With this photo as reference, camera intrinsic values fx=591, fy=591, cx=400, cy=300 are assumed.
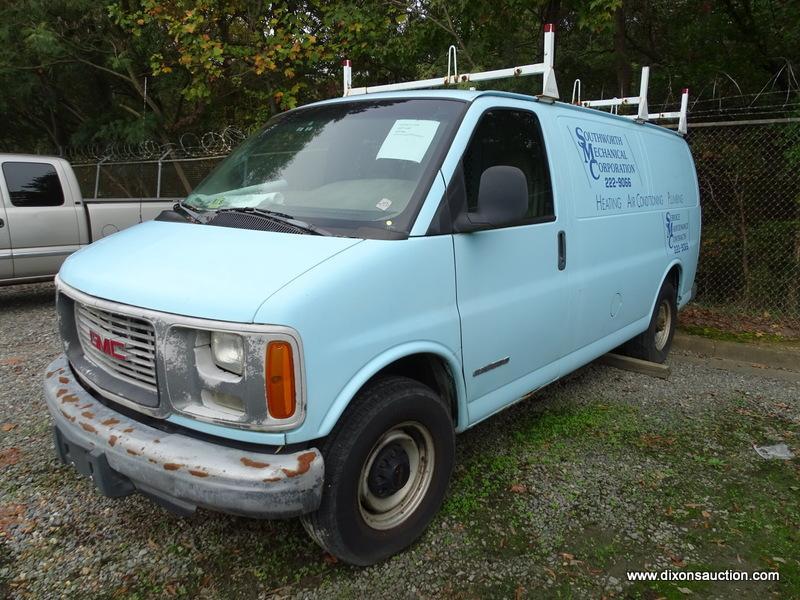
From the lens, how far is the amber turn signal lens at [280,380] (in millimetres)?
2115

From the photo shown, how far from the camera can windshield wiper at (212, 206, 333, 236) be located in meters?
2.65

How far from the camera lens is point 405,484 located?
2.82 meters

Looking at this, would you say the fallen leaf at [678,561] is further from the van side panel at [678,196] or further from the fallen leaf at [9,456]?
the fallen leaf at [9,456]

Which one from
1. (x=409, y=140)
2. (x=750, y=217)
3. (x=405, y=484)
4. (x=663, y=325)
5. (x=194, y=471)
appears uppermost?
(x=409, y=140)

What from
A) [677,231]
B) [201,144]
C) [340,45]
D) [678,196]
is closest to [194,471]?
[677,231]

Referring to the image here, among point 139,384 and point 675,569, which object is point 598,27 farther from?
point 139,384

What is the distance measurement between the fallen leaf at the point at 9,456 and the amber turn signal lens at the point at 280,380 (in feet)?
8.17

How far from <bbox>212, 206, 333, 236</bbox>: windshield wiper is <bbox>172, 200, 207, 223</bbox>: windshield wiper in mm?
104

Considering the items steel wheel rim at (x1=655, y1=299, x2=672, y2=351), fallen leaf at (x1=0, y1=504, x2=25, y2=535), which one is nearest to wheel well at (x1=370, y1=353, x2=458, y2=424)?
fallen leaf at (x1=0, y1=504, x2=25, y2=535)

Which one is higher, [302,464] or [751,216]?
[751,216]

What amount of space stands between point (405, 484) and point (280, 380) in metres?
1.01

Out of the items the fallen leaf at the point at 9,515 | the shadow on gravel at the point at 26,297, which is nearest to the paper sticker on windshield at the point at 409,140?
the fallen leaf at the point at 9,515

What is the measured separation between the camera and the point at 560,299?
11.8 feet

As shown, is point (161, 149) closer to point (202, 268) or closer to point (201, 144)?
point (201, 144)
